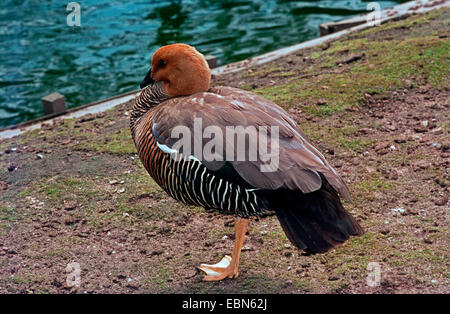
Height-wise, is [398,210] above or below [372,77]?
below

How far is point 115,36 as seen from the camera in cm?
1059

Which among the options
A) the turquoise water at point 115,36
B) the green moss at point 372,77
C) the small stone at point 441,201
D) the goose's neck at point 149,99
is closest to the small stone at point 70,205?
the goose's neck at point 149,99

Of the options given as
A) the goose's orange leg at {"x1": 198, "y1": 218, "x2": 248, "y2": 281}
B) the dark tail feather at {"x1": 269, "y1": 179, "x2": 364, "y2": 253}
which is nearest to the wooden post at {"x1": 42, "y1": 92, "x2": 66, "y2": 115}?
the goose's orange leg at {"x1": 198, "y1": 218, "x2": 248, "y2": 281}

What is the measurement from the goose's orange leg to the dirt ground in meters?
0.07

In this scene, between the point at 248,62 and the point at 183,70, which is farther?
the point at 248,62

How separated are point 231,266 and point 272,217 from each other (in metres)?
0.75

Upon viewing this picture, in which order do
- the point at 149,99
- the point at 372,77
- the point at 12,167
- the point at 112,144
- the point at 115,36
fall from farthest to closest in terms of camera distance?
the point at 115,36 < the point at 372,77 < the point at 112,144 < the point at 12,167 < the point at 149,99

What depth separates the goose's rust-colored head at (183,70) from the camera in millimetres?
3924

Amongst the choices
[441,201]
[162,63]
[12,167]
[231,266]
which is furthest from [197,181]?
[12,167]

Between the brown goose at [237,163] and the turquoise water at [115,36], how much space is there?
16.3 ft

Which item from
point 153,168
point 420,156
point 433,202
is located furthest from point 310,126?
point 153,168

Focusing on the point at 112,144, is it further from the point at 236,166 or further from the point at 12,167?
the point at 236,166

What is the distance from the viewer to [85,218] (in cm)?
454

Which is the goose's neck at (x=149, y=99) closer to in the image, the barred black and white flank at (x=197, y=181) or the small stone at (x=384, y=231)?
the barred black and white flank at (x=197, y=181)
